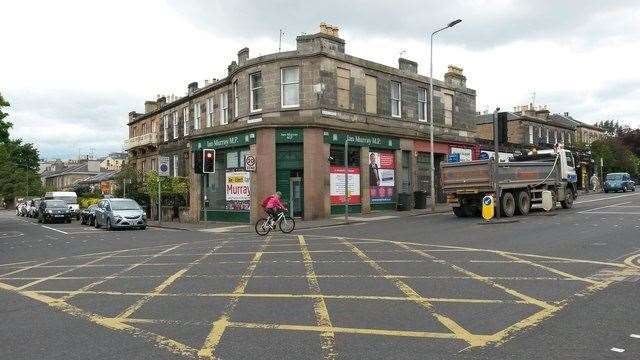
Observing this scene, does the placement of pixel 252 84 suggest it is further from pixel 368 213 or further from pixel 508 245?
pixel 508 245

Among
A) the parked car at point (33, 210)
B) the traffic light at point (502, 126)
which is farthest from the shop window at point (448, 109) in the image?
the parked car at point (33, 210)

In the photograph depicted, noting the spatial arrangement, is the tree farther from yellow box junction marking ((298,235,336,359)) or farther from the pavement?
yellow box junction marking ((298,235,336,359))

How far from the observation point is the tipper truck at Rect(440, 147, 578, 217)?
2092 cm

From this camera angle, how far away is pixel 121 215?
79.7 ft

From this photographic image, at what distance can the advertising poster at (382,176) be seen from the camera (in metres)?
28.5

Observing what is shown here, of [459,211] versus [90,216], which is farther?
[90,216]

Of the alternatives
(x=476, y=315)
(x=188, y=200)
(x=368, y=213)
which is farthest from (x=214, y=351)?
(x=188, y=200)

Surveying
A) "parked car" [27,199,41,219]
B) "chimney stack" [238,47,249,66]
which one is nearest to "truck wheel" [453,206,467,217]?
"chimney stack" [238,47,249,66]

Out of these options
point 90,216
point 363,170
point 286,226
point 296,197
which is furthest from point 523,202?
point 90,216

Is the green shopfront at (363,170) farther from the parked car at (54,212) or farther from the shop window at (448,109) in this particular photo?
the parked car at (54,212)

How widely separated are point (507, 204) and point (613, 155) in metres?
46.5

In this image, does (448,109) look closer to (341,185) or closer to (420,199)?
(420,199)

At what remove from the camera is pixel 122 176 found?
38.8m

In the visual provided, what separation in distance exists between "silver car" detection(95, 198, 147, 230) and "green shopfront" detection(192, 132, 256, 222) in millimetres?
3228
